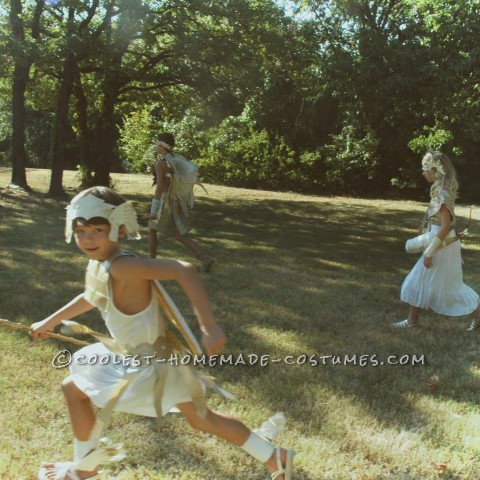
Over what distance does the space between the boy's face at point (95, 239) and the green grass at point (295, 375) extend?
48.1 inches

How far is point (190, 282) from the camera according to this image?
2.24 meters

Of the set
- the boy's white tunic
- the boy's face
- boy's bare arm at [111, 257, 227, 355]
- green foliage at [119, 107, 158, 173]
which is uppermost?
green foliage at [119, 107, 158, 173]

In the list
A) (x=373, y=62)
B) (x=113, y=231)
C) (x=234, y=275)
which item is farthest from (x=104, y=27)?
(x=113, y=231)

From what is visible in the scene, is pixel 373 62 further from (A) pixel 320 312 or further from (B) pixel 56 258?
(B) pixel 56 258

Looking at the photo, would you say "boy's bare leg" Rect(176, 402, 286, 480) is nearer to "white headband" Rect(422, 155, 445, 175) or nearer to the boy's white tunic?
the boy's white tunic

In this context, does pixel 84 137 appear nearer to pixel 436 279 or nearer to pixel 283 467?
pixel 436 279

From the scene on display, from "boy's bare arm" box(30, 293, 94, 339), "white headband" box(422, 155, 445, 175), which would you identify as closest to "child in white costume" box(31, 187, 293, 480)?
"boy's bare arm" box(30, 293, 94, 339)

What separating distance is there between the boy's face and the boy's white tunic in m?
0.06

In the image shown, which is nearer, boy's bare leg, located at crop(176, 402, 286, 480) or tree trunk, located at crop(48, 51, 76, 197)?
boy's bare leg, located at crop(176, 402, 286, 480)

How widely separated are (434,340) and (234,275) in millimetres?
2967

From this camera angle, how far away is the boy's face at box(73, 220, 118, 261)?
8.21 feet

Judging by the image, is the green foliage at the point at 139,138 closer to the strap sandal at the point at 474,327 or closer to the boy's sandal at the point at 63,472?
the strap sandal at the point at 474,327

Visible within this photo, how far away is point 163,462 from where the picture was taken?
3025mm

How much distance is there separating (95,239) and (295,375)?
2270 mm
